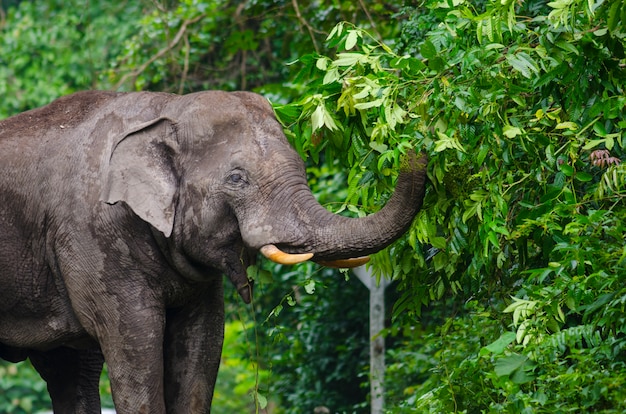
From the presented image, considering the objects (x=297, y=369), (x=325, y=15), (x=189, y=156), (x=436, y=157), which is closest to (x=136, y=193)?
(x=189, y=156)

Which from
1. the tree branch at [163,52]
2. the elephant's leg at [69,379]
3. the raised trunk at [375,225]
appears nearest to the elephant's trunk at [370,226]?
the raised trunk at [375,225]

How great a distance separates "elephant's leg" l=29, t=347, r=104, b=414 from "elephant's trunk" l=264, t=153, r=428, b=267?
6.65 ft

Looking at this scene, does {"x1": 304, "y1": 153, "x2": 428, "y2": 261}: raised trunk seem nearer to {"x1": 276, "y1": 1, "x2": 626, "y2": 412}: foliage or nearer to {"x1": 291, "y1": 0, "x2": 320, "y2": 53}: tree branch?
{"x1": 276, "y1": 1, "x2": 626, "y2": 412}: foliage

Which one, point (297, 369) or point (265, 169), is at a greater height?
point (265, 169)

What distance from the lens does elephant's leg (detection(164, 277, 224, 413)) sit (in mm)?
7156

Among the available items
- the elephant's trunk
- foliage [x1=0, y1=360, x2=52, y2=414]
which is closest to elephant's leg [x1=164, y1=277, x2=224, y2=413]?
the elephant's trunk

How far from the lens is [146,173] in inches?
263

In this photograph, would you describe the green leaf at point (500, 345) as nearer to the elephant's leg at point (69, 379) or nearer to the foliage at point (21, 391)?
the elephant's leg at point (69, 379)

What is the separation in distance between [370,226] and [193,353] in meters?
1.41

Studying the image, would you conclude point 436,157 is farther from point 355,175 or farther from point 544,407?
point 544,407

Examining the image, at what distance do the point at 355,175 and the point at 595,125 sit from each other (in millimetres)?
1331

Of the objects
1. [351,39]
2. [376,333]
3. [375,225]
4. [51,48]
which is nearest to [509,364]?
[375,225]

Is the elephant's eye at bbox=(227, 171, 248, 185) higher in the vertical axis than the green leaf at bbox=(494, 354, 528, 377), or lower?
higher

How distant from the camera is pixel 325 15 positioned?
1088 cm
